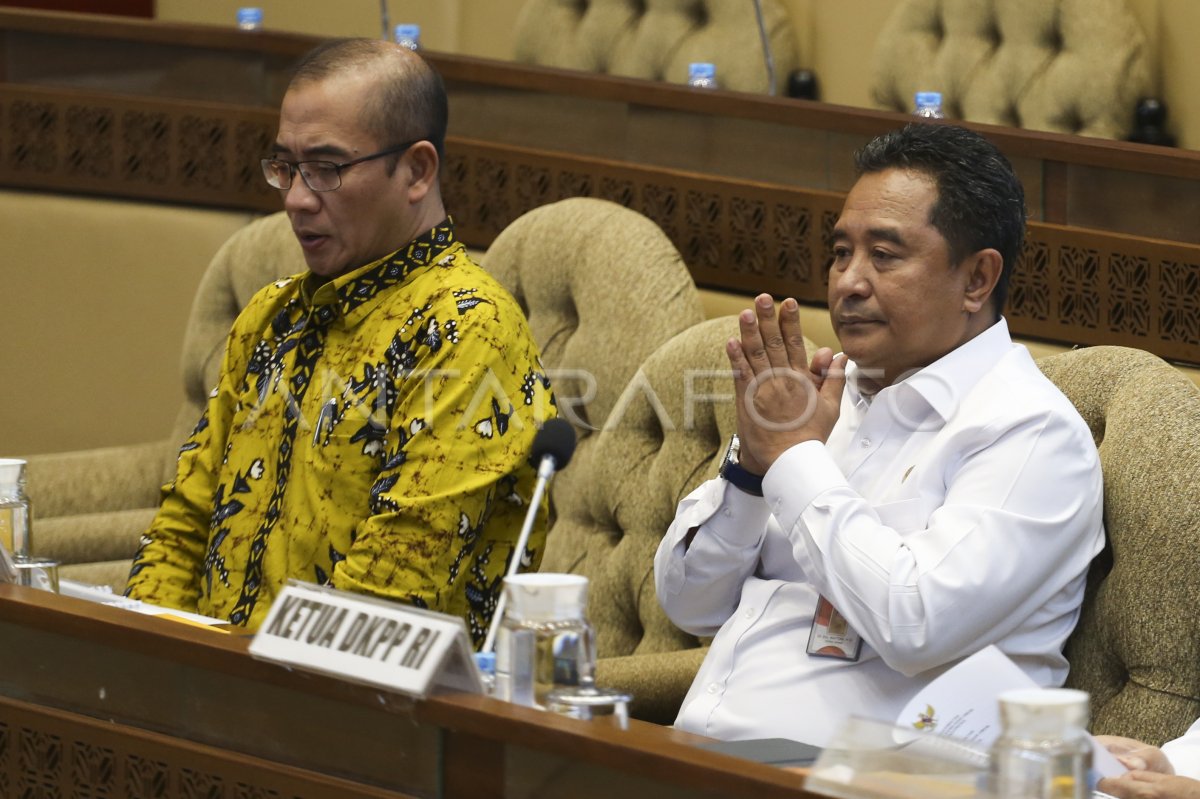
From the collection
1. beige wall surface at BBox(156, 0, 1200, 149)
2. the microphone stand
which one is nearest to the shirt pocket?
the microphone stand

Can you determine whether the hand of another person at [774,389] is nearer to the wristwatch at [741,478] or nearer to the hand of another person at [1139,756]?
the wristwatch at [741,478]

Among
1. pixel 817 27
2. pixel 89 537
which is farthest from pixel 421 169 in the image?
pixel 817 27

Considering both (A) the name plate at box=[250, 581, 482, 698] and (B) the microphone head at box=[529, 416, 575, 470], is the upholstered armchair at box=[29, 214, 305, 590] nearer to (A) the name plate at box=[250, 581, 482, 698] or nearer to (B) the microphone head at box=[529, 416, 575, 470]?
(B) the microphone head at box=[529, 416, 575, 470]

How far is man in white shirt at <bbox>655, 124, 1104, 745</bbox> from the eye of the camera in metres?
1.77

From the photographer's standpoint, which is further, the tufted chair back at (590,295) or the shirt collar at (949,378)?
the tufted chair back at (590,295)

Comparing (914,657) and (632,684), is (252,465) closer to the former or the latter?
(632,684)

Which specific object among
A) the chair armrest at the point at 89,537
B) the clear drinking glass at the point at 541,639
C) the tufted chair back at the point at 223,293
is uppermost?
the clear drinking glass at the point at 541,639

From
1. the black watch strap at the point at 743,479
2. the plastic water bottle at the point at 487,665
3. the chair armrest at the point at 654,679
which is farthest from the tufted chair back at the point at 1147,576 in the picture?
→ the plastic water bottle at the point at 487,665

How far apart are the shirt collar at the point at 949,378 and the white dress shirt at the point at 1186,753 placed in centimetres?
42

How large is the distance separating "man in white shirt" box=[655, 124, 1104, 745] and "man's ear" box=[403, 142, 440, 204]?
459mm

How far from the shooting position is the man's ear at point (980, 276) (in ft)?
6.37

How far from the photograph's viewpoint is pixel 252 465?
217cm

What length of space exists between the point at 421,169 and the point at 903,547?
2.52 feet

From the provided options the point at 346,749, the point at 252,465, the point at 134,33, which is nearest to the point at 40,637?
the point at 346,749
